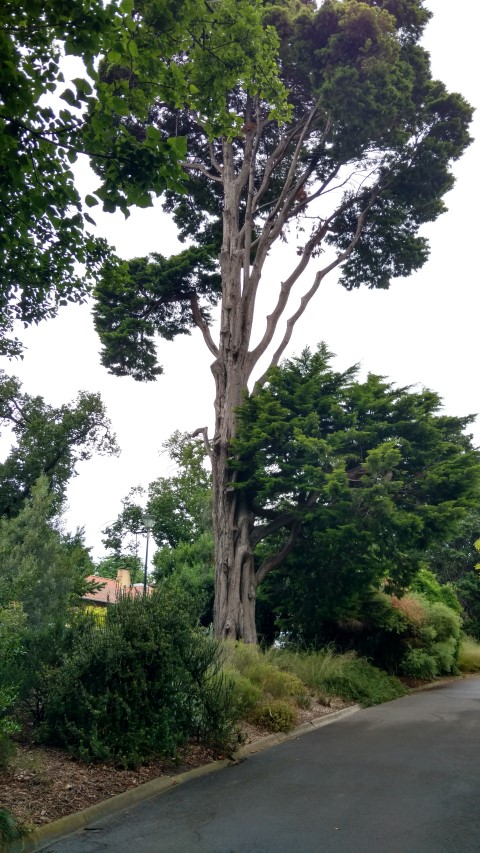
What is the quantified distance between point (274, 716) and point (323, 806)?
4.44 metres

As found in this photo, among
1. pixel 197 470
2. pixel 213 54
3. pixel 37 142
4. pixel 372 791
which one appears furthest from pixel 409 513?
pixel 197 470

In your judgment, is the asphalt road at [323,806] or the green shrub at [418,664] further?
the green shrub at [418,664]

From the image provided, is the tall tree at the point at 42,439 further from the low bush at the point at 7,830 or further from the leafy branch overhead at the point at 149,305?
the low bush at the point at 7,830

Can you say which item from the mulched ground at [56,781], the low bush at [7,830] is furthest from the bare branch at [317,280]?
the low bush at [7,830]

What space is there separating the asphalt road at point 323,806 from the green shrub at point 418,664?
8483 mm

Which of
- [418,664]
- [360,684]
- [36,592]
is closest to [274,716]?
[360,684]

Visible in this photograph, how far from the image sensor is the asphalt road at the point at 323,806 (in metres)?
5.87

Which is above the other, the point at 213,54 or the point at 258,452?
the point at 213,54

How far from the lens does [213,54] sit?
8.84 m

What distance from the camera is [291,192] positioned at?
2073 centimetres

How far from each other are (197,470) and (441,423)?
27.0m

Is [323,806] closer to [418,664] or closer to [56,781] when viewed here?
[56,781]

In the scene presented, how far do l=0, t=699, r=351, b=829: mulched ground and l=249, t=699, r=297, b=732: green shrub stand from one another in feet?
8.29

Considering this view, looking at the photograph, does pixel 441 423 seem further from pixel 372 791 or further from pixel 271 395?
pixel 372 791
